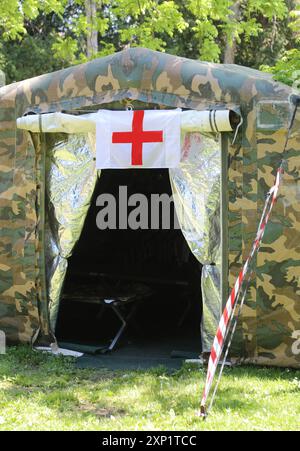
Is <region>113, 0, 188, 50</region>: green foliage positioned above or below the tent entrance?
above

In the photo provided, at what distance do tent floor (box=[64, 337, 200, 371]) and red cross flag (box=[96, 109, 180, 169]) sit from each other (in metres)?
1.89

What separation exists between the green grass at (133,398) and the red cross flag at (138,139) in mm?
1929

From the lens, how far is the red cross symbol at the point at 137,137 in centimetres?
596

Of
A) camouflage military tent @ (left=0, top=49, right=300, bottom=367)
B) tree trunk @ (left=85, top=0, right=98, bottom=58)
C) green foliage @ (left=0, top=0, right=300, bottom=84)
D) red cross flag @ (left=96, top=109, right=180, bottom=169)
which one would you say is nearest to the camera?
camouflage military tent @ (left=0, top=49, right=300, bottom=367)

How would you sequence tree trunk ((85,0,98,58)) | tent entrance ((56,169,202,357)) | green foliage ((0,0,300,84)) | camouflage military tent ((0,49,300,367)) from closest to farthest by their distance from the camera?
camouflage military tent ((0,49,300,367)) < tent entrance ((56,169,202,357)) < tree trunk ((85,0,98,58)) < green foliage ((0,0,300,84))

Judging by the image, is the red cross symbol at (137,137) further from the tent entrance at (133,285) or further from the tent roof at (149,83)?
the tent entrance at (133,285)

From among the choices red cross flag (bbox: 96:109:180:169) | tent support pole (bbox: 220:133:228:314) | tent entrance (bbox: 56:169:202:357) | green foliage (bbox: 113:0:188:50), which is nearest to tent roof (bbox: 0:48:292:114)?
red cross flag (bbox: 96:109:180:169)

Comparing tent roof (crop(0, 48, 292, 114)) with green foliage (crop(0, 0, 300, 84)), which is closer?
tent roof (crop(0, 48, 292, 114))

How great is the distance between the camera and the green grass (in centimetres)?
435

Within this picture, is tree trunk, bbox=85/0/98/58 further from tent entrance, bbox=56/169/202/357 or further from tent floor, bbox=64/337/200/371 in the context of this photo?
tent floor, bbox=64/337/200/371

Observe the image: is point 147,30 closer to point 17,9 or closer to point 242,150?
point 17,9

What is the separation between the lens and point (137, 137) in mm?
5992

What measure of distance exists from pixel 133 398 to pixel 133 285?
273 centimetres
